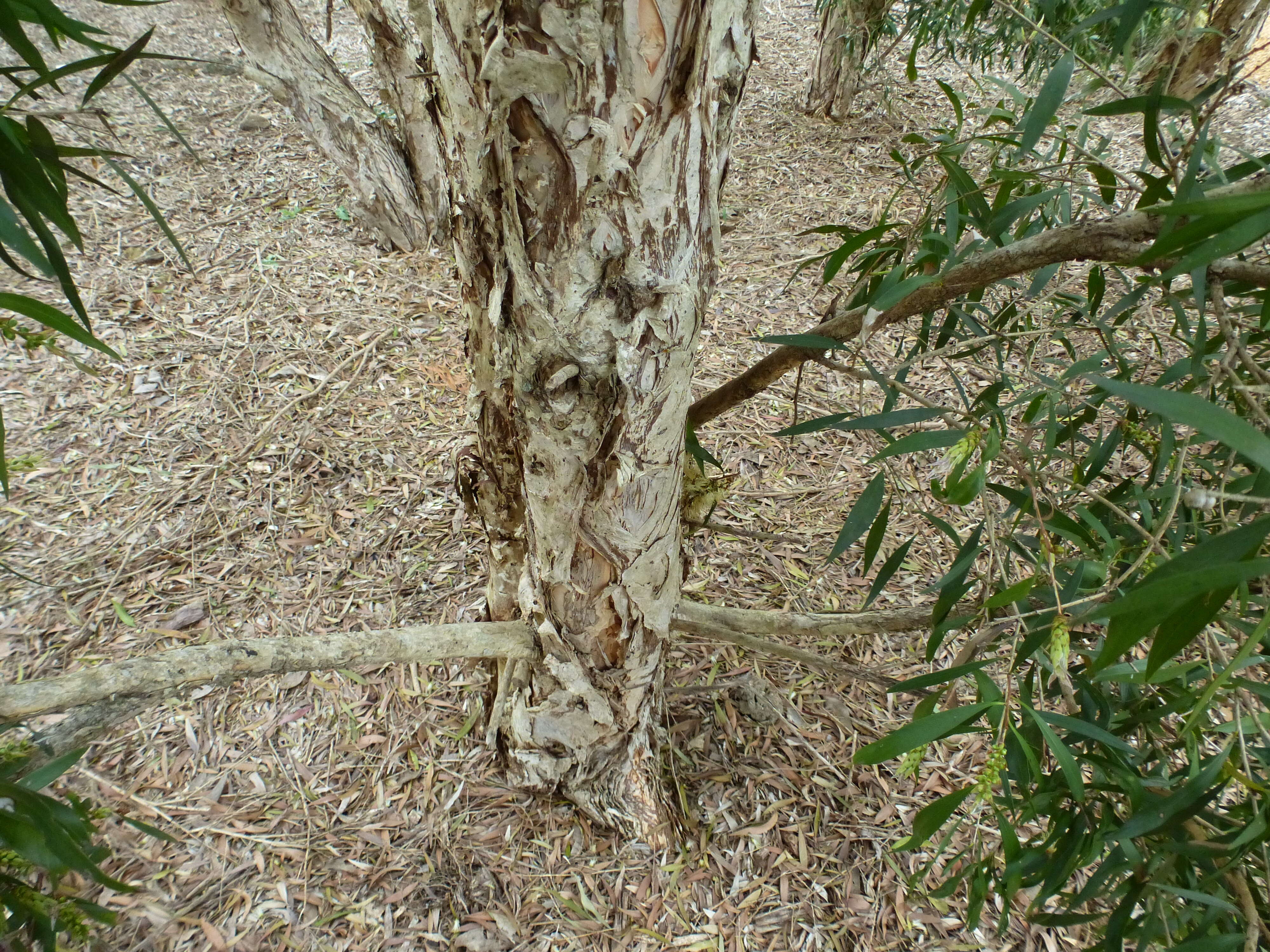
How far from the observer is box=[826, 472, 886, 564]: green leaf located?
3.02ft

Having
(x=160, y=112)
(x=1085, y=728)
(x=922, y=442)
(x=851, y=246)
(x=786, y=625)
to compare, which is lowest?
(x=786, y=625)

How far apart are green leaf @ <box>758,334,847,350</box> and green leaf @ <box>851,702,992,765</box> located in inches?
18.6

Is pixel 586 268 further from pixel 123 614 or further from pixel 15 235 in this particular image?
pixel 123 614

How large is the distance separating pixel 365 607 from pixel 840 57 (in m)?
3.98

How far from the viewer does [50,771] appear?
79 cm

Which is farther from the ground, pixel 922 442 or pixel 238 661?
pixel 922 442

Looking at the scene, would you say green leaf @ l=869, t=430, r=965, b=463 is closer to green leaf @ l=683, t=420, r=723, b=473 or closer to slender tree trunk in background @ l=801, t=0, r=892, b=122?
green leaf @ l=683, t=420, r=723, b=473

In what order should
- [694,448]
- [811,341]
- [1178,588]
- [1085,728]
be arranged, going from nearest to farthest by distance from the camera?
[1178,588], [1085,728], [811,341], [694,448]

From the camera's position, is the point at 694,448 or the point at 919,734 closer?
the point at 919,734

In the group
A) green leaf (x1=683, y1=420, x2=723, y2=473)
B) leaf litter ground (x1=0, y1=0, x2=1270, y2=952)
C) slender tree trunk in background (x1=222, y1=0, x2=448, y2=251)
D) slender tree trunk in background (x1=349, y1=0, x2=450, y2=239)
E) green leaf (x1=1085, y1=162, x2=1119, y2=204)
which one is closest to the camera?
green leaf (x1=1085, y1=162, x2=1119, y2=204)

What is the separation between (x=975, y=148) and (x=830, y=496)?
1.78 meters

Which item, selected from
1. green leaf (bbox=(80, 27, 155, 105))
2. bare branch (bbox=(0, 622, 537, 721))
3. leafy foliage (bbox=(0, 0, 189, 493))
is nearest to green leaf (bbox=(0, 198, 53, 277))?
leafy foliage (bbox=(0, 0, 189, 493))

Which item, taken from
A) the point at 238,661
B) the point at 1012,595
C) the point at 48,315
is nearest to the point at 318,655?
the point at 238,661

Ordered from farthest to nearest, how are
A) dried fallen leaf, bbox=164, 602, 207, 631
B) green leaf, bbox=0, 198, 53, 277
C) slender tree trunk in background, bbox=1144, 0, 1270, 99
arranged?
slender tree trunk in background, bbox=1144, 0, 1270, 99 → dried fallen leaf, bbox=164, 602, 207, 631 → green leaf, bbox=0, 198, 53, 277
